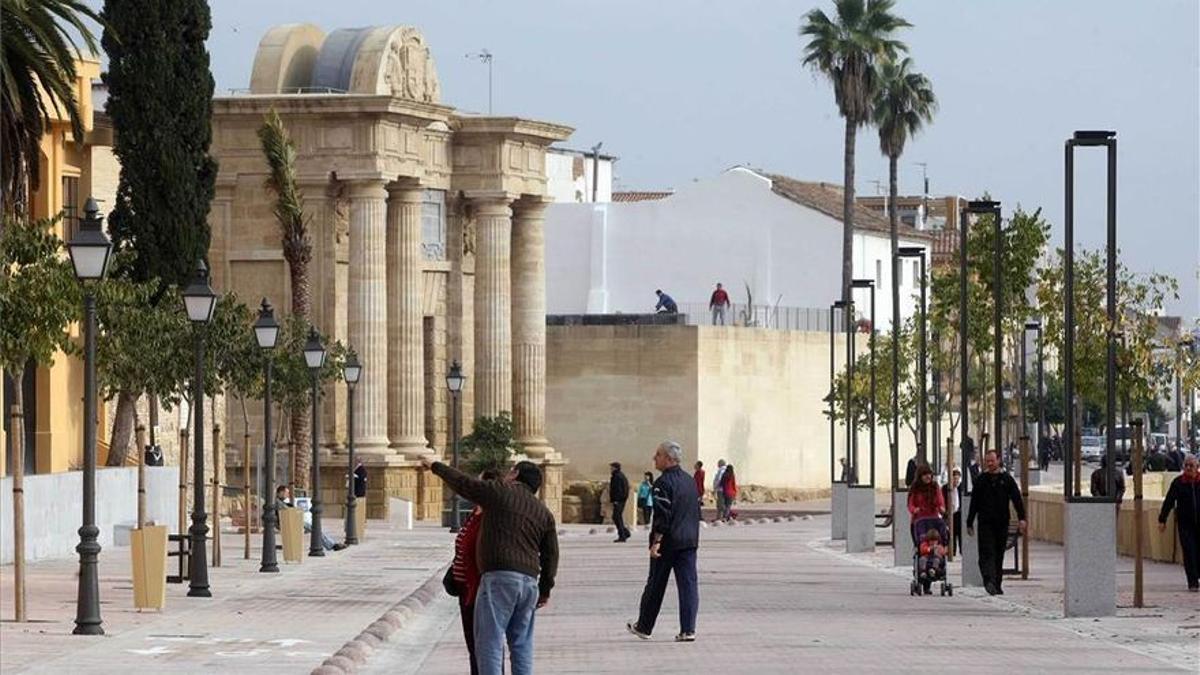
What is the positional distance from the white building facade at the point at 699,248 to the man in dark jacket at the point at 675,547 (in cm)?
8159

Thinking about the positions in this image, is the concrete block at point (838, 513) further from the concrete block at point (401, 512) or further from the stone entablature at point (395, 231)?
the stone entablature at point (395, 231)

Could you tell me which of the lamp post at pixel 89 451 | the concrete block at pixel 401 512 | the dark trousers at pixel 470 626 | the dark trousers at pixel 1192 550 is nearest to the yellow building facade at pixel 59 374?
the concrete block at pixel 401 512

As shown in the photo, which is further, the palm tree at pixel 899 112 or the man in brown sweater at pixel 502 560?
the palm tree at pixel 899 112

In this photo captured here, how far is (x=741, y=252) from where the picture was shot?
354 feet

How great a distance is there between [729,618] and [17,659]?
8.99 m

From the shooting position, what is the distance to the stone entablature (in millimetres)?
69312

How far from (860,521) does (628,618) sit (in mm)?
21353

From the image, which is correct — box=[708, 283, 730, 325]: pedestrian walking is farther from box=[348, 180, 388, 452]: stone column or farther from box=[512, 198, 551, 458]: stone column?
box=[348, 180, 388, 452]: stone column

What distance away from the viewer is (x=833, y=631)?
25.6 meters

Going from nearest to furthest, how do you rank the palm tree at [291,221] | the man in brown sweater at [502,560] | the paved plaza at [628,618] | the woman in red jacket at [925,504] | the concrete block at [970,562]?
1. the man in brown sweater at [502,560]
2. the paved plaza at [628,618]
3. the woman in red jacket at [925,504]
4. the concrete block at [970,562]
5. the palm tree at [291,221]

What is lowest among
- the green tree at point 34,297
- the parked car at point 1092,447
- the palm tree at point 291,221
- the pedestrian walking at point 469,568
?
the parked car at point 1092,447

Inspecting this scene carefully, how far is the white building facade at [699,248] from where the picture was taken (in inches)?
4213

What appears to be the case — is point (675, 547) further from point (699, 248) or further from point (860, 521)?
point (699, 248)

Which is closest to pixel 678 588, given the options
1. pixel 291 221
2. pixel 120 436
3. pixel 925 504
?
pixel 925 504
